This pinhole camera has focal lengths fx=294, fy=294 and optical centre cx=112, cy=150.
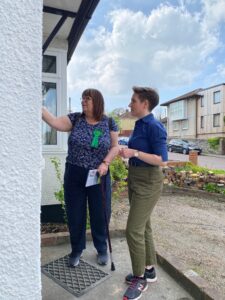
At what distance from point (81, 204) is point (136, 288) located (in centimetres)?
96

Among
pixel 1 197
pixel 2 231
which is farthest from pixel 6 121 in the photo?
pixel 2 231

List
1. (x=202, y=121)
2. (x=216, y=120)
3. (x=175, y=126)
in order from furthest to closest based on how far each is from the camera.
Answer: (x=175, y=126)
(x=202, y=121)
(x=216, y=120)

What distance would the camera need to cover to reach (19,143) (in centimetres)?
89

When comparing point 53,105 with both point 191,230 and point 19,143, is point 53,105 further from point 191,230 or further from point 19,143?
point 19,143

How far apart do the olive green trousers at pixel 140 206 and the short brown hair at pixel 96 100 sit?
0.67 meters

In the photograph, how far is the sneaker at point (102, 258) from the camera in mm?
3141

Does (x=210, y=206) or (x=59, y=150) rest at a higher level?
(x=59, y=150)

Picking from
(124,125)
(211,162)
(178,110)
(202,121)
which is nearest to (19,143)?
(211,162)

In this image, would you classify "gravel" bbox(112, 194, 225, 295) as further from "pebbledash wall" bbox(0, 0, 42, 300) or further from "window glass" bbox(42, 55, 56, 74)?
"window glass" bbox(42, 55, 56, 74)

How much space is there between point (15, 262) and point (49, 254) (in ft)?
8.91

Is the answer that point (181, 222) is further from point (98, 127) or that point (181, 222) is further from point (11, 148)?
point (11, 148)

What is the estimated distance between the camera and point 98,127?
292 cm

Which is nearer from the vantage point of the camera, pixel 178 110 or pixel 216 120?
pixel 216 120

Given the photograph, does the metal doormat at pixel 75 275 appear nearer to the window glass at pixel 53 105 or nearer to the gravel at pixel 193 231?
the gravel at pixel 193 231
